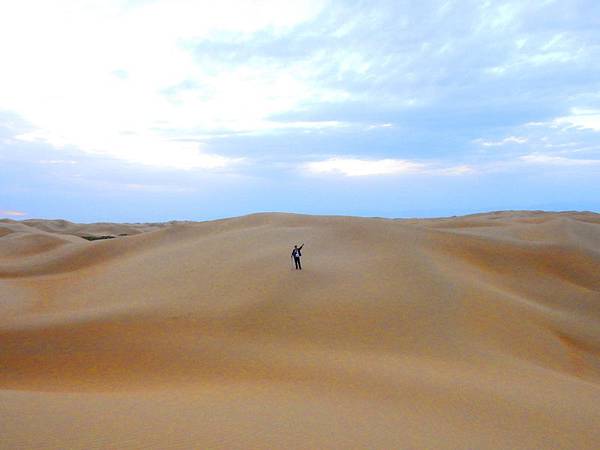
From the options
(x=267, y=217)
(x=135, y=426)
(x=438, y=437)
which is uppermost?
(x=267, y=217)

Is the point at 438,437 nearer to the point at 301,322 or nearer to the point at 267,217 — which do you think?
the point at 301,322

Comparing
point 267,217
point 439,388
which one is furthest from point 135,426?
point 267,217

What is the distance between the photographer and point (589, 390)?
6.48m

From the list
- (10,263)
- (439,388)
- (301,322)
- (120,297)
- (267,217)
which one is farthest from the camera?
(267,217)

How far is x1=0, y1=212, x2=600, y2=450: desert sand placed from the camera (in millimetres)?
4449

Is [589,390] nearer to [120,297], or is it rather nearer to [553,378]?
[553,378]

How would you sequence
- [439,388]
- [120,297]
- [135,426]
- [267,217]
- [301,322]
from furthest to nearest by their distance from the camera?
[267,217] < [120,297] < [301,322] < [439,388] < [135,426]

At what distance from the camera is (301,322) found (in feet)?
27.7

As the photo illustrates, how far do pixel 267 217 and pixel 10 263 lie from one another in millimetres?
9177

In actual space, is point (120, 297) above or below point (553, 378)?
above

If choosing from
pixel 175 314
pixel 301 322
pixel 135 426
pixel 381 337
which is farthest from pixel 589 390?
pixel 175 314

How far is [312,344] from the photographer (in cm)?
764

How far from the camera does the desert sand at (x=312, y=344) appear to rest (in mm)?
4449

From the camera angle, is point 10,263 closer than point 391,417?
No
